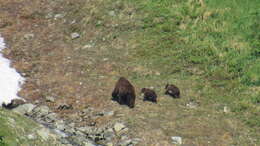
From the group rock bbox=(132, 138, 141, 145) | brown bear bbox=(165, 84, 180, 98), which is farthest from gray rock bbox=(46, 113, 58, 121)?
brown bear bbox=(165, 84, 180, 98)

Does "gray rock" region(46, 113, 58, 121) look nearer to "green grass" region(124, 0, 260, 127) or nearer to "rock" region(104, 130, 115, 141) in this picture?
"rock" region(104, 130, 115, 141)

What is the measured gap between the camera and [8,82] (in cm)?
1744

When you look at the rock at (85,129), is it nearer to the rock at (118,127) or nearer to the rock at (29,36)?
the rock at (118,127)

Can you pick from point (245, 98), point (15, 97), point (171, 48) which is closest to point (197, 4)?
point (171, 48)

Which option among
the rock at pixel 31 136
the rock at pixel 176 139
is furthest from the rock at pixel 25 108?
the rock at pixel 176 139

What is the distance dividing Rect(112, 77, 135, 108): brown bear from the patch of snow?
13.4 ft

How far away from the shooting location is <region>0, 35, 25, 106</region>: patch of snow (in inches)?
643

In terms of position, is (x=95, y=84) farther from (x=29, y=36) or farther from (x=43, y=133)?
(x=29, y=36)

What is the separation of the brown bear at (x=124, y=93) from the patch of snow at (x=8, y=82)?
408cm

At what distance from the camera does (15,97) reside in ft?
53.7

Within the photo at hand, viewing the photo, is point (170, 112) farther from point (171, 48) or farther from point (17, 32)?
point (17, 32)

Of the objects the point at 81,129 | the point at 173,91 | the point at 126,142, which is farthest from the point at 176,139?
the point at 81,129

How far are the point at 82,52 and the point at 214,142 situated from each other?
9085 mm

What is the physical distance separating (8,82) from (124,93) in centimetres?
532
